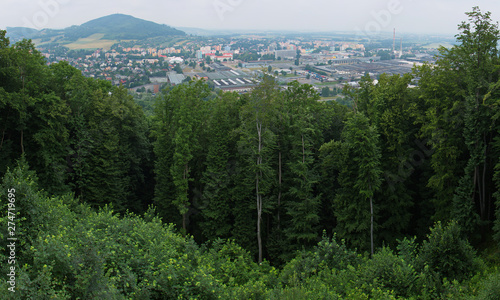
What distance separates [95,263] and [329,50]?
113 metres

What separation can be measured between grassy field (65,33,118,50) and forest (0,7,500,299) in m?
136

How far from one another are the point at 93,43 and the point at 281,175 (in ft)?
548

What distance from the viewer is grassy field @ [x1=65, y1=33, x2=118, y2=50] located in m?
150

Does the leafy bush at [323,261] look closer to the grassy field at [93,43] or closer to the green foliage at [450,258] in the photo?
the green foliage at [450,258]

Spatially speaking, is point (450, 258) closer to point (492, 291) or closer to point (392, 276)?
point (392, 276)

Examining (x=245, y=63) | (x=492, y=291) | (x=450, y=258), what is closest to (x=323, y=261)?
(x=450, y=258)

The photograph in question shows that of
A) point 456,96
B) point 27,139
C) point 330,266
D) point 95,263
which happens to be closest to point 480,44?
point 456,96

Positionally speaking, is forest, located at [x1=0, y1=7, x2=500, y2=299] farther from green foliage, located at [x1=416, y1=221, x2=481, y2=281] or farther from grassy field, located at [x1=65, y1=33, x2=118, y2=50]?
grassy field, located at [x1=65, y1=33, x2=118, y2=50]

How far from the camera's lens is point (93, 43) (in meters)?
164

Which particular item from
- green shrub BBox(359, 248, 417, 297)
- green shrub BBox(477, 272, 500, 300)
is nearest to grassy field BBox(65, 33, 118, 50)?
green shrub BBox(359, 248, 417, 297)

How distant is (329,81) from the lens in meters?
67.7

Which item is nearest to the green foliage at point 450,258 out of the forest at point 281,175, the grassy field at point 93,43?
the forest at point 281,175

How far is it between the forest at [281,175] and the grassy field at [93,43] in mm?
136468

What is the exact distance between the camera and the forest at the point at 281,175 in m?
14.7
